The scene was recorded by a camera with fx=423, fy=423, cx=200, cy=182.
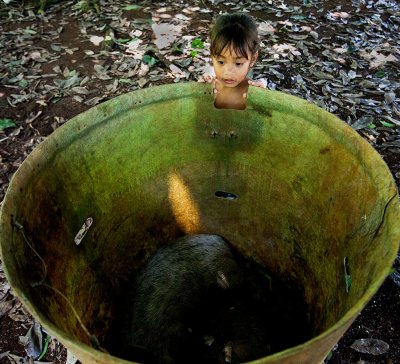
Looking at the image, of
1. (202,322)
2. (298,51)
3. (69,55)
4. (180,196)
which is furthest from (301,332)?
(69,55)

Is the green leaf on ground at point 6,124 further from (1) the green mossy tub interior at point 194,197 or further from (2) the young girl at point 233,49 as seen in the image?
(2) the young girl at point 233,49

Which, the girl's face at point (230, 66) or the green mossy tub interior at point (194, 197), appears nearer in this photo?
the green mossy tub interior at point (194, 197)

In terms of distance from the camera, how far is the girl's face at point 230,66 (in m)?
2.11

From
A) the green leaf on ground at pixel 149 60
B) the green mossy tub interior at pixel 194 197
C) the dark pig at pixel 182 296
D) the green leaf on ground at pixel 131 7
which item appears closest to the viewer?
the green mossy tub interior at pixel 194 197

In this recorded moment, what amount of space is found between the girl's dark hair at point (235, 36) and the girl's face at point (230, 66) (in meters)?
0.03

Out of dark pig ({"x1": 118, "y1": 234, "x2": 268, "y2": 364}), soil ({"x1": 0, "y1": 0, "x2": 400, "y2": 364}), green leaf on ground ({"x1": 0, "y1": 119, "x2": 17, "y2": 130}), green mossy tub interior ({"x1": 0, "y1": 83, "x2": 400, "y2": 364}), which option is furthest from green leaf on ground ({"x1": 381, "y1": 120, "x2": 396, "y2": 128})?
green leaf on ground ({"x1": 0, "y1": 119, "x2": 17, "y2": 130})

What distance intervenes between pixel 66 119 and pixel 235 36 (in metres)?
2.56

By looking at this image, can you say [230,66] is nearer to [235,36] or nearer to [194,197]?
[235,36]

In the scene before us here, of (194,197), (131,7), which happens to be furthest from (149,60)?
(194,197)

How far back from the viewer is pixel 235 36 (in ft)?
6.69

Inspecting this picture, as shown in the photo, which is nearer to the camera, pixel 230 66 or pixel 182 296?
pixel 230 66

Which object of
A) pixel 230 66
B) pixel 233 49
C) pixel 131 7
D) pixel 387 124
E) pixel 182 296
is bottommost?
pixel 387 124

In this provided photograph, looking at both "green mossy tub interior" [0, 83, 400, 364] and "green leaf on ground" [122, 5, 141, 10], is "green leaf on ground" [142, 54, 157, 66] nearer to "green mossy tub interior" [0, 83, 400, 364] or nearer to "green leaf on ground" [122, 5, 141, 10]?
"green leaf on ground" [122, 5, 141, 10]

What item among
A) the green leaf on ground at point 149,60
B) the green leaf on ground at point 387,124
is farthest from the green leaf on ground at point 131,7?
the green leaf on ground at point 387,124
